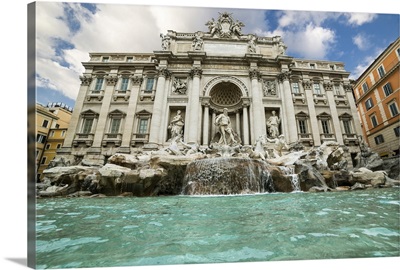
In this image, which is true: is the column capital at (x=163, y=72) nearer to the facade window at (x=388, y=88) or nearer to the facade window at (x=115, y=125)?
the facade window at (x=115, y=125)

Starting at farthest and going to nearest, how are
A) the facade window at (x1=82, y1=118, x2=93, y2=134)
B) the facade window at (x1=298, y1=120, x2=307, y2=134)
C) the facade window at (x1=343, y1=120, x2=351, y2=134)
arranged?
the facade window at (x1=343, y1=120, x2=351, y2=134) < the facade window at (x1=298, y1=120, x2=307, y2=134) < the facade window at (x1=82, y1=118, x2=93, y2=134)

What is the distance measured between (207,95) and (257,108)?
356 centimetres

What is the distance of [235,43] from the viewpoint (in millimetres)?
14250

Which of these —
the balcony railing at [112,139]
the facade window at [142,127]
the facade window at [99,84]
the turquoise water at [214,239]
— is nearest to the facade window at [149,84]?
the facade window at [142,127]

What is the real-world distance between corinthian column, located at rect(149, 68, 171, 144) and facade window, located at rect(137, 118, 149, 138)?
3.85 ft

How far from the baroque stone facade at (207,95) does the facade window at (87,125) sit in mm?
37

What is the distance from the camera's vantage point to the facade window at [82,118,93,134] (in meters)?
13.1

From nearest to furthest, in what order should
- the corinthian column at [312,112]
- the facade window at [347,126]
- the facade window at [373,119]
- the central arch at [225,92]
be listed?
the facade window at [373,119] < the corinthian column at [312,112] < the central arch at [225,92] < the facade window at [347,126]

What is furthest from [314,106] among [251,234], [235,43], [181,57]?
[251,234]

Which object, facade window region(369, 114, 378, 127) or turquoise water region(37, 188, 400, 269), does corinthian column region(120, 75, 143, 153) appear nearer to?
turquoise water region(37, 188, 400, 269)

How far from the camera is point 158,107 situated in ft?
41.2

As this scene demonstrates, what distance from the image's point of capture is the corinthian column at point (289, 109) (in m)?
12.2

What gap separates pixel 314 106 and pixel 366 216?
13518 millimetres

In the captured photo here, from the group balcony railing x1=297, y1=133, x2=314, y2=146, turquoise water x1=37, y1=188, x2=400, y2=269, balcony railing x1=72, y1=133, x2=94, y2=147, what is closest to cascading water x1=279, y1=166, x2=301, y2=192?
turquoise water x1=37, y1=188, x2=400, y2=269
